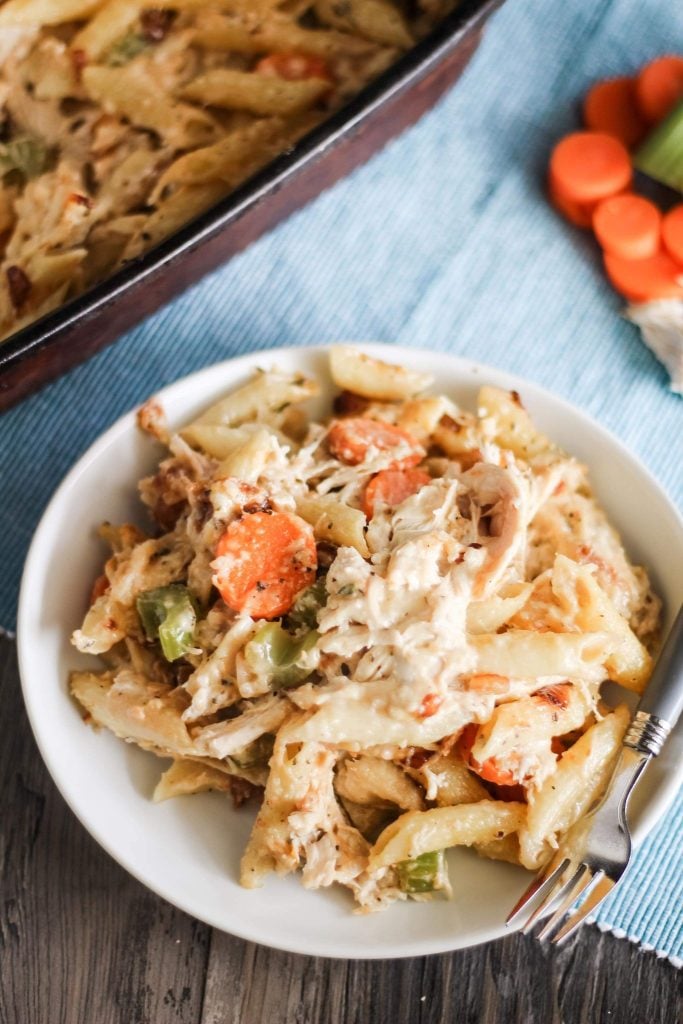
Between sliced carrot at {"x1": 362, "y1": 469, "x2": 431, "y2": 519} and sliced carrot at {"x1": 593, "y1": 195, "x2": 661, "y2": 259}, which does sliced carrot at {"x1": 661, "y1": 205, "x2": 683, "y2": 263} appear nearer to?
sliced carrot at {"x1": 593, "y1": 195, "x2": 661, "y2": 259}

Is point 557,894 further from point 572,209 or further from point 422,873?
point 572,209

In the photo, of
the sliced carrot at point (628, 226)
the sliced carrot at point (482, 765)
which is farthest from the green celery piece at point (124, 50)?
the sliced carrot at point (482, 765)

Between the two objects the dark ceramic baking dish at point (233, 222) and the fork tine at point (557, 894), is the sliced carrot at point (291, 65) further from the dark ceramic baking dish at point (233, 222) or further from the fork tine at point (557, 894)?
the fork tine at point (557, 894)

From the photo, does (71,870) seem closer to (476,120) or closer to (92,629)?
(92,629)

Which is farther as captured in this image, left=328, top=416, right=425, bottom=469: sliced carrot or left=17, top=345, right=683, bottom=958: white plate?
left=328, top=416, right=425, bottom=469: sliced carrot

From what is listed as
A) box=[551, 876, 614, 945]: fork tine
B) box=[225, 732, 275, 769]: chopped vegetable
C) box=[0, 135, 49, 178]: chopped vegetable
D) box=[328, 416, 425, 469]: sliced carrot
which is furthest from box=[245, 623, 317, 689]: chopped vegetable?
box=[0, 135, 49, 178]: chopped vegetable
